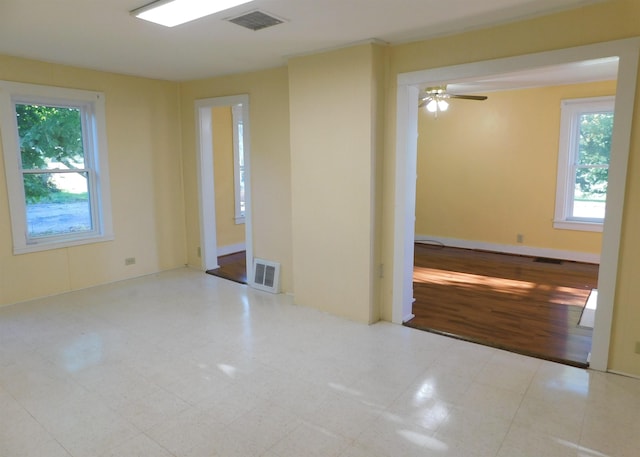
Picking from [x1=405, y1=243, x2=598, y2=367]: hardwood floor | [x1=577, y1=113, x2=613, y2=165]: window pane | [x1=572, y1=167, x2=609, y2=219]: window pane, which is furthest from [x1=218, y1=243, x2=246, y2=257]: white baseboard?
[x1=577, y1=113, x2=613, y2=165]: window pane

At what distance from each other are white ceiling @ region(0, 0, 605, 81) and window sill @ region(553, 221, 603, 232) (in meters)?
4.12

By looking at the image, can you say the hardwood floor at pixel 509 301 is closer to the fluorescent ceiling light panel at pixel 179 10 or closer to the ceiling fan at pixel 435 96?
the ceiling fan at pixel 435 96

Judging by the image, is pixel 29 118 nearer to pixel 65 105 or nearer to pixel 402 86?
pixel 65 105

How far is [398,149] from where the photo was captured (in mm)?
3604

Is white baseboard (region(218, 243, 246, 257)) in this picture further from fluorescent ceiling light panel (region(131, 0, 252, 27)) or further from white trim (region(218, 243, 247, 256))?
fluorescent ceiling light panel (region(131, 0, 252, 27))

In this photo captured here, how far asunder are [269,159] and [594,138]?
180 inches

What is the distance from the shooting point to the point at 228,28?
3.12m

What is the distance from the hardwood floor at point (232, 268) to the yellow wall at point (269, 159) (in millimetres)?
550

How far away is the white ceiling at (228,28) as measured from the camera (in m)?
2.67

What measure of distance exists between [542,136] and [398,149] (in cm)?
366

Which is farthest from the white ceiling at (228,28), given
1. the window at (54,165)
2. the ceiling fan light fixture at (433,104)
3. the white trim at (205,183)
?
the ceiling fan light fixture at (433,104)

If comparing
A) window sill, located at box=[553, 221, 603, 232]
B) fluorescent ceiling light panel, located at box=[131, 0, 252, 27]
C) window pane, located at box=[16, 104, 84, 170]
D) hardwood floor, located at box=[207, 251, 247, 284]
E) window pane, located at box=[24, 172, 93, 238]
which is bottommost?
hardwood floor, located at box=[207, 251, 247, 284]

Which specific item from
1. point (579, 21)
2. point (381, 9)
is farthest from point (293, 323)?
point (579, 21)

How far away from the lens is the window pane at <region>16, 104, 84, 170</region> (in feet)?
14.1
